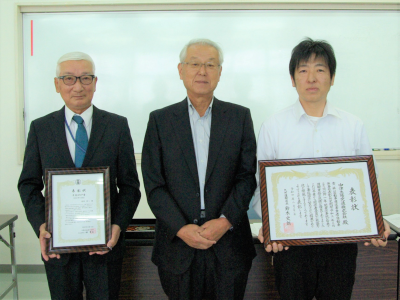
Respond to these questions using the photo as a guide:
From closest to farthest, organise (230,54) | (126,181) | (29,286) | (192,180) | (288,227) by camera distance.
Answer: (288,227) → (192,180) → (126,181) → (29,286) → (230,54)

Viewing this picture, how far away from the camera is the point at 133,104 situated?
Answer: 10.3 ft

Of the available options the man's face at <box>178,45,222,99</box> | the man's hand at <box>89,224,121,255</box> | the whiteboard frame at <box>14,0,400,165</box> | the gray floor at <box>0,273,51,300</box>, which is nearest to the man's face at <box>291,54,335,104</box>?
the man's face at <box>178,45,222,99</box>

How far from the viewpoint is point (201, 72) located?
148 centimetres

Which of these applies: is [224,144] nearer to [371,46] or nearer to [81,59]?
[81,59]

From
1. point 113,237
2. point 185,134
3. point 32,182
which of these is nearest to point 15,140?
point 32,182

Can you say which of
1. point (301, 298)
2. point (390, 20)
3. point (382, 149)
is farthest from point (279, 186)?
point (390, 20)

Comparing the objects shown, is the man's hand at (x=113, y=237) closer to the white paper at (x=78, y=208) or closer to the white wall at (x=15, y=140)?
the white paper at (x=78, y=208)

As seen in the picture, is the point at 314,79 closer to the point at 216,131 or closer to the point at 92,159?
the point at 216,131

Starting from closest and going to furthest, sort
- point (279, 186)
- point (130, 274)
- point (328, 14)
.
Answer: point (279, 186), point (130, 274), point (328, 14)

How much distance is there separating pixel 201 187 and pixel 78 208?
547mm

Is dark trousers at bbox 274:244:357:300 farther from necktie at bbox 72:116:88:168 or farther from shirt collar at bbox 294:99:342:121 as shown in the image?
necktie at bbox 72:116:88:168

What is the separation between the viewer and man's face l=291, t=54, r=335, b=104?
1.44 m

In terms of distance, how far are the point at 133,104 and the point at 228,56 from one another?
104cm

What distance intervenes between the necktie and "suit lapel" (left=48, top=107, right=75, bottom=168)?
0.03 meters
